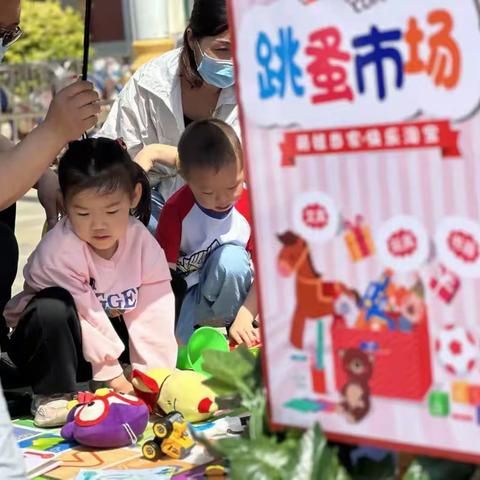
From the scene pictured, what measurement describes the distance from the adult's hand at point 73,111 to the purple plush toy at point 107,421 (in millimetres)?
710

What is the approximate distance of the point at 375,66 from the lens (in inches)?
64.8

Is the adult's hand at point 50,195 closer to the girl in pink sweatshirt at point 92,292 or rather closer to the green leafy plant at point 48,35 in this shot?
the girl in pink sweatshirt at point 92,292

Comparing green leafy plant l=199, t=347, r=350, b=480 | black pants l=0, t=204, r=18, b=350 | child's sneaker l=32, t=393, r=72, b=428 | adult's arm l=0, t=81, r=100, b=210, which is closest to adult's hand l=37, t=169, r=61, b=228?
black pants l=0, t=204, r=18, b=350

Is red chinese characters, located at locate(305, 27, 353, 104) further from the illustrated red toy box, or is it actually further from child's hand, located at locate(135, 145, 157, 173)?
Answer: child's hand, located at locate(135, 145, 157, 173)

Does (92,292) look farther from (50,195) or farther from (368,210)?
(368,210)

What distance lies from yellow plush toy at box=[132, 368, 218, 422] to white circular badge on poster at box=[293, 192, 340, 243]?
3.45 ft

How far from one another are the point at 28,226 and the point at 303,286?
637 cm

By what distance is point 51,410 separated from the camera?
2811 millimetres

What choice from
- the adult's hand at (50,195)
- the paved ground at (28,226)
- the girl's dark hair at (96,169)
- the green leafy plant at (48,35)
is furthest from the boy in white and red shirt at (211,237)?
the green leafy plant at (48,35)

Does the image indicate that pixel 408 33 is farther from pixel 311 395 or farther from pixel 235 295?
pixel 235 295

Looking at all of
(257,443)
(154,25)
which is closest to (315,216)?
(257,443)

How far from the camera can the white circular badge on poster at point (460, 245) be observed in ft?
5.24

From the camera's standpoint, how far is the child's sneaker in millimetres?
2799

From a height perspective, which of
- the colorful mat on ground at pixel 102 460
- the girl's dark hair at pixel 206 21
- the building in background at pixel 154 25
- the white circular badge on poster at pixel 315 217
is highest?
the building in background at pixel 154 25
